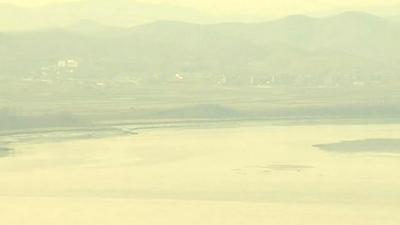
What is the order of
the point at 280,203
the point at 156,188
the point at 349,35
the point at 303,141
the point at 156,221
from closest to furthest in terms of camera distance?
the point at 156,221
the point at 280,203
the point at 156,188
the point at 303,141
the point at 349,35

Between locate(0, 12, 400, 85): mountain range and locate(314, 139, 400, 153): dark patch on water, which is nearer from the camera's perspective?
locate(314, 139, 400, 153): dark patch on water

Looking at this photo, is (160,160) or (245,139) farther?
(245,139)

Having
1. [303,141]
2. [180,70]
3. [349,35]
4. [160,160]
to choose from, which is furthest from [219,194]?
[349,35]

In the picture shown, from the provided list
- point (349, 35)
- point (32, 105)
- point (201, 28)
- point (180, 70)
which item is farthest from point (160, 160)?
point (349, 35)

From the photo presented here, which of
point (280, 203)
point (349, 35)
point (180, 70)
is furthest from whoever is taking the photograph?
point (349, 35)

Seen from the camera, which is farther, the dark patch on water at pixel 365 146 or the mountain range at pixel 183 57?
the mountain range at pixel 183 57

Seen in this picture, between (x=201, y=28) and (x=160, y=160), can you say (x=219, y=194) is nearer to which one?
(x=160, y=160)

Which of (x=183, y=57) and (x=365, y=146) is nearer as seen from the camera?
(x=365, y=146)
